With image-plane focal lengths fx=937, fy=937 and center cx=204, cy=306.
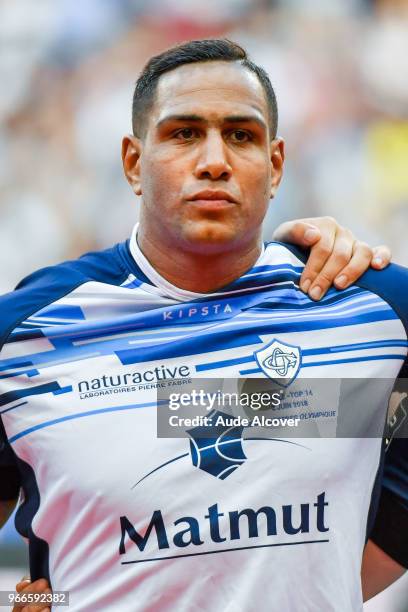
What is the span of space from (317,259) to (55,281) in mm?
692

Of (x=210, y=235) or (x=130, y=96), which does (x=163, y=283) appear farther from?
(x=130, y=96)

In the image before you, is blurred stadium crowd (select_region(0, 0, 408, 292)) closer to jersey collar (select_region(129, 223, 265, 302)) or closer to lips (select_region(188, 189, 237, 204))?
jersey collar (select_region(129, 223, 265, 302))

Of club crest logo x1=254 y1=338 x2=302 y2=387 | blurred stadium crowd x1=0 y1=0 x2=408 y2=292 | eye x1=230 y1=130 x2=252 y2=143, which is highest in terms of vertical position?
blurred stadium crowd x1=0 y1=0 x2=408 y2=292

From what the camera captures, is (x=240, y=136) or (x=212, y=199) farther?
(x=240, y=136)

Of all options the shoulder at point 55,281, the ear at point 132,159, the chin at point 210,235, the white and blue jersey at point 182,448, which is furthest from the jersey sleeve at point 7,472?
the ear at point 132,159

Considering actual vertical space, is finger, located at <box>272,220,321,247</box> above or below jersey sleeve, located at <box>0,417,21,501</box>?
above

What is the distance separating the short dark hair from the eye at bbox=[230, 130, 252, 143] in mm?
132

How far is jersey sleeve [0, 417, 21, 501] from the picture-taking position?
2346mm

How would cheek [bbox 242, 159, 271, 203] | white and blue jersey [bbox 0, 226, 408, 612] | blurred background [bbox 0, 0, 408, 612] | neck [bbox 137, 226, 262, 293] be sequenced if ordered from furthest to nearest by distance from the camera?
1. blurred background [bbox 0, 0, 408, 612]
2. neck [bbox 137, 226, 262, 293]
3. cheek [bbox 242, 159, 271, 203]
4. white and blue jersey [bbox 0, 226, 408, 612]

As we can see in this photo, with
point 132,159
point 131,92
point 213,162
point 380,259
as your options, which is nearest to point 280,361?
point 380,259

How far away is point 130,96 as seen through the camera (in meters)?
6.10

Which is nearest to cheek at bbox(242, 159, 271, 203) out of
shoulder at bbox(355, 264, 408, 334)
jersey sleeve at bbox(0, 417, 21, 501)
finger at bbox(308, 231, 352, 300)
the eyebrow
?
the eyebrow

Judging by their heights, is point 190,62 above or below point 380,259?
above

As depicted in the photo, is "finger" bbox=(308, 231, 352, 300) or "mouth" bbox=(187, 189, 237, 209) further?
"finger" bbox=(308, 231, 352, 300)
